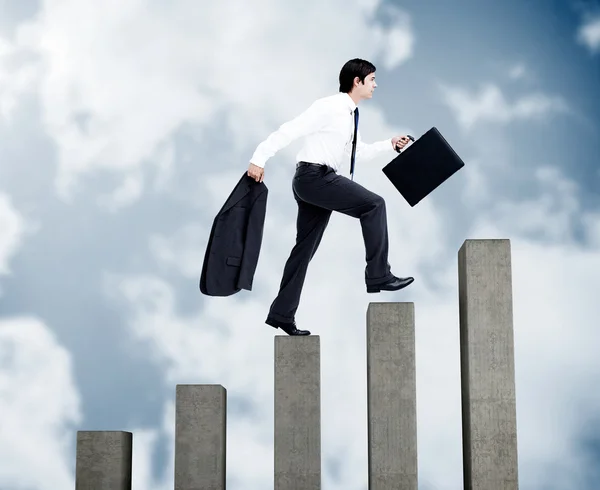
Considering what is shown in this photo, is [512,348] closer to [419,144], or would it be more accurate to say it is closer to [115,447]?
[419,144]

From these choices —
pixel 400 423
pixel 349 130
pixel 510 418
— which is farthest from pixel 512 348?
pixel 349 130

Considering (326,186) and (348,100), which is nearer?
(326,186)

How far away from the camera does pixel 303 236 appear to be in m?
4.45

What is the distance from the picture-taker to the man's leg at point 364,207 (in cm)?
422

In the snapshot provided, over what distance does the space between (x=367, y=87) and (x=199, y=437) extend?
1.79 m

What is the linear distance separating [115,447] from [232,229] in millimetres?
1131

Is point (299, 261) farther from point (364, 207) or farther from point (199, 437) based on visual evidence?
point (199, 437)

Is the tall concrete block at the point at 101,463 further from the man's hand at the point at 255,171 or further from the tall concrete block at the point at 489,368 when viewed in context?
the tall concrete block at the point at 489,368

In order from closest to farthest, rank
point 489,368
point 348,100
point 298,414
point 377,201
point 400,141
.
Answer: point 489,368
point 298,414
point 377,201
point 348,100
point 400,141

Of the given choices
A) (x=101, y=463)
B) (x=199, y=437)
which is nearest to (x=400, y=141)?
(x=199, y=437)

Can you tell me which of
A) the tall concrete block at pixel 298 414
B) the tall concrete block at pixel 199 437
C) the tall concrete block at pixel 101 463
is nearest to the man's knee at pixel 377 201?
the tall concrete block at pixel 298 414

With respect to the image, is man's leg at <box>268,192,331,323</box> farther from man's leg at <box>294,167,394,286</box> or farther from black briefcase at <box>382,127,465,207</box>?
black briefcase at <box>382,127,465,207</box>

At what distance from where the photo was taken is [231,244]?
4285mm

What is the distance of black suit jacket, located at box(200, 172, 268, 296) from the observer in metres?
4.27
